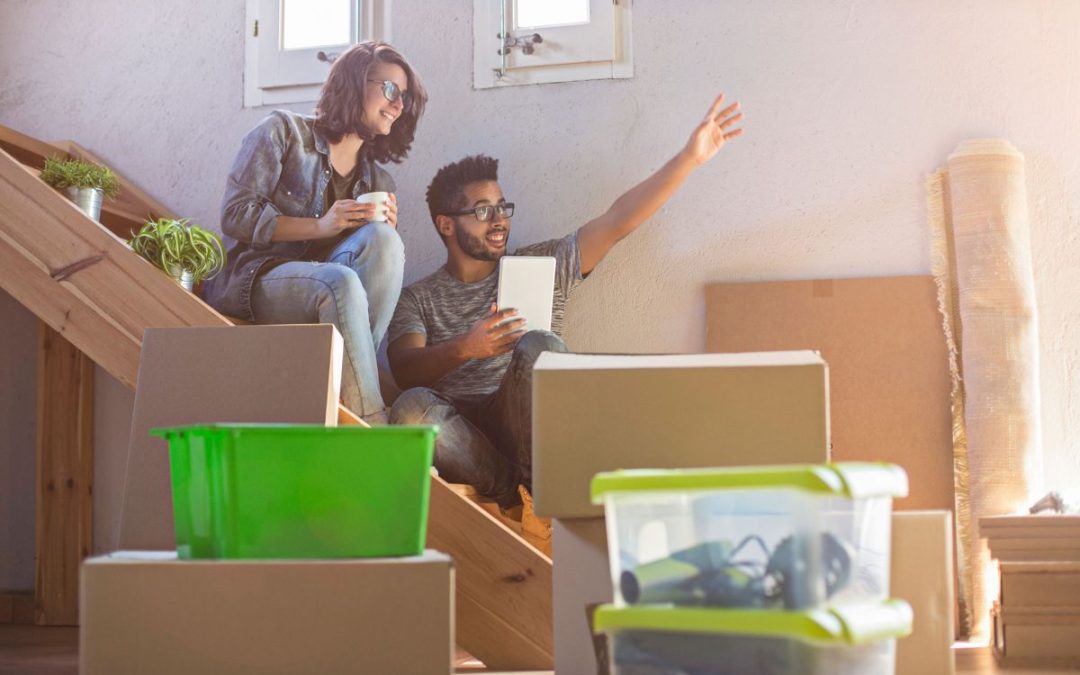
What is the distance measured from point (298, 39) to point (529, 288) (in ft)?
4.32

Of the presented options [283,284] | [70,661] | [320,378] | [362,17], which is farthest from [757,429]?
[362,17]

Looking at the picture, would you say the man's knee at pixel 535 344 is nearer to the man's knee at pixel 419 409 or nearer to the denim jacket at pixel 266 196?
the man's knee at pixel 419 409

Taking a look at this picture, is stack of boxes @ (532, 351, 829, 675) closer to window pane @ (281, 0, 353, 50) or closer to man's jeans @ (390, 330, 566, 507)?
man's jeans @ (390, 330, 566, 507)

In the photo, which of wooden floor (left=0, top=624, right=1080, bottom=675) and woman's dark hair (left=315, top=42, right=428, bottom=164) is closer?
wooden floor (left=0, top=624, right=1080, bottom=675)

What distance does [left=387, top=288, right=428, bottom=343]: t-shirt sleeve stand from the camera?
359cm

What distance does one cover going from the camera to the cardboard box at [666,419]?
206 centimetres

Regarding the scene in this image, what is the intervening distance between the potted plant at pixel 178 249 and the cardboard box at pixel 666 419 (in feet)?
4.38

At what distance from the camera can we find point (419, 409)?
3.24 meters

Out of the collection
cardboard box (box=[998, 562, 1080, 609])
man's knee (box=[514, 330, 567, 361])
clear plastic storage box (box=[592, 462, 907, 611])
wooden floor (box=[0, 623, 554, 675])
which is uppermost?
man's knee (box=[514, 330, 567, 361])

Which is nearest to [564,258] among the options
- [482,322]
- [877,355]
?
[482,322]

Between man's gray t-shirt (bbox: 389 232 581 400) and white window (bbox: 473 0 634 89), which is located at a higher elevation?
white window (bbox: 473 0 634 89)

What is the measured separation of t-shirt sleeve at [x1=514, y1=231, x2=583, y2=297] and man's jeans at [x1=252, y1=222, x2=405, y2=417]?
482mm

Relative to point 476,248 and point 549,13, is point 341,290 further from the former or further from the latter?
point 549,13

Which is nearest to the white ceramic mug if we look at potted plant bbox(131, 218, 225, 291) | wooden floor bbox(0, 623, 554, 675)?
potted plant bbox(131, 218, 225, 291)
